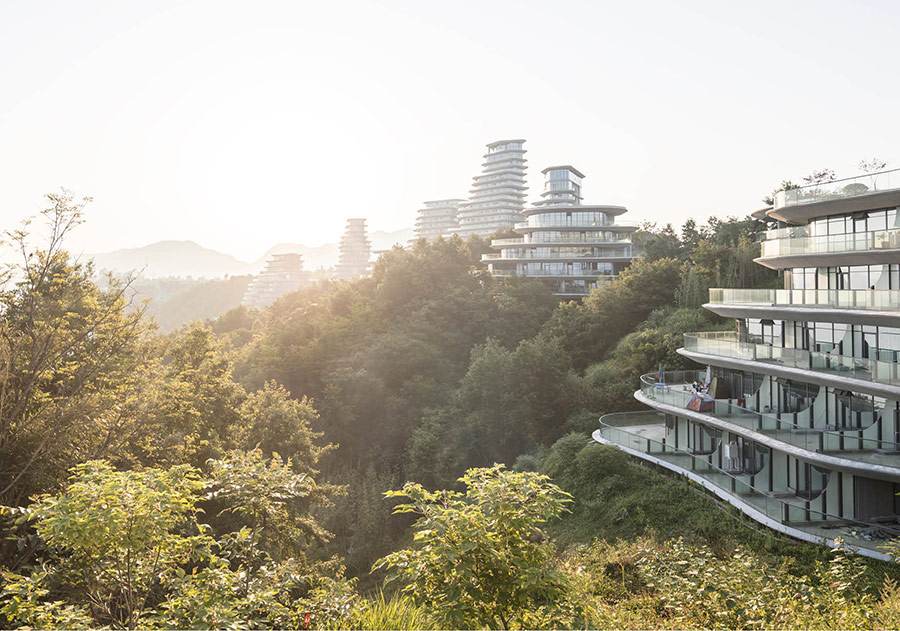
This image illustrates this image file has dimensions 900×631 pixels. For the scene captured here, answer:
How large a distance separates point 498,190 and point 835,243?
102 metres

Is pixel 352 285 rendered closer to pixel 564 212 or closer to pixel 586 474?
pixel 564 212

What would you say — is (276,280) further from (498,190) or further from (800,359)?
(800,359)

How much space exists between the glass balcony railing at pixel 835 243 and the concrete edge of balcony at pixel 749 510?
8.43 meters

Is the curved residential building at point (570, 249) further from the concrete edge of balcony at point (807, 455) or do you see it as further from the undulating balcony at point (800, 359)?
the concrete edge of balcony at point (807, 455)

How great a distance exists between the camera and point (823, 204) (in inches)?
810

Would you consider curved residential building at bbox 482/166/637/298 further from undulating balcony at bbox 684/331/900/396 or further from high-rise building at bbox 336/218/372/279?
high-rise building at bbox 336/218/372/279

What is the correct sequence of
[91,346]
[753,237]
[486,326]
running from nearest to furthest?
[91,346], [753,237], [486,326]

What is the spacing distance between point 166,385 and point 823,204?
2147 centimetres

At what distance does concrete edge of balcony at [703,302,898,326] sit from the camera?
1805cm

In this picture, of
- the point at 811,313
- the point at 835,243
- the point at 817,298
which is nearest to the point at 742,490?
the point at 811,313

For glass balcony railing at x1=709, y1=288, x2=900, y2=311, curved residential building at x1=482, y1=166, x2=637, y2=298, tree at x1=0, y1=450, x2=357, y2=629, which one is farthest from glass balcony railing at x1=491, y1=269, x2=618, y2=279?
tree at x1=0, y1=450, x2=357, y2=629

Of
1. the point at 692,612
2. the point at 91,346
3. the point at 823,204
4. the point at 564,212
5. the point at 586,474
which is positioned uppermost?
the point at 564,212

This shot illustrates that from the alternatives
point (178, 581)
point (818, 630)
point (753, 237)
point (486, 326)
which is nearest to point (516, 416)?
point (486, 326)

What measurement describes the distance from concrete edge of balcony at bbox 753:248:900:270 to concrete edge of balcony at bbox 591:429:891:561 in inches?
324
